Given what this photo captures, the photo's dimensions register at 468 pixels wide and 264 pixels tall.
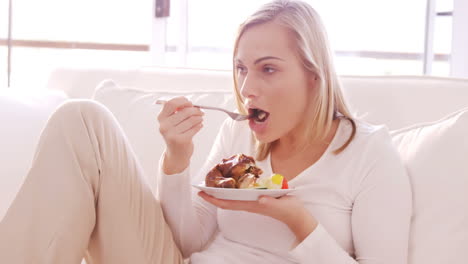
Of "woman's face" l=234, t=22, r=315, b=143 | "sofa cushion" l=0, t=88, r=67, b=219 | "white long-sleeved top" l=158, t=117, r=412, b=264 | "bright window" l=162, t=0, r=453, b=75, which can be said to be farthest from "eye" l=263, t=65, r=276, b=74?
"bright window" l=162, t=0, r=453, b=75

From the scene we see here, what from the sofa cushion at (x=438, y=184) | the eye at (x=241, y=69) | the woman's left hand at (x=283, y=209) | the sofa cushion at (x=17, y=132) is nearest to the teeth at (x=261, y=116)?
the eye at (x=241, y=69)

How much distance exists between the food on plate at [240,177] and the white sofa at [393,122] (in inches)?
12.4

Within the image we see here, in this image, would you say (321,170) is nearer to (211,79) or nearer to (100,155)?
(100,155)

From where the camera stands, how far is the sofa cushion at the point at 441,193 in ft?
4.17

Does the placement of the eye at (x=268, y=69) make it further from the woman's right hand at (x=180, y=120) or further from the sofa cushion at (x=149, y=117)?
the sofa cushion at (x=149, y=117)

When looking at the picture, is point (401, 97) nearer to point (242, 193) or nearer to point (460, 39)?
point (242, 193)

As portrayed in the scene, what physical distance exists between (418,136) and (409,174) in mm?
103

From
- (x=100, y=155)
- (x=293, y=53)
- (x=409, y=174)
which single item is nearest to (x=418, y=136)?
(x=409, y=174)

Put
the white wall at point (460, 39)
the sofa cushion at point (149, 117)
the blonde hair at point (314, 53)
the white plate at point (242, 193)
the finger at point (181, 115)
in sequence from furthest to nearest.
Result: the white wall at point (460, 39) < the sofa cushion at point (149, 117) < the blonde hair at point (314, 53) < the finger at point (181, 115) < the white plate at point (242, 193)

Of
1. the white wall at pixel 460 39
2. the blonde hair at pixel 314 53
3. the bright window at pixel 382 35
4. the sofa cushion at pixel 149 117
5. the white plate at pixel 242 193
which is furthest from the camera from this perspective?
the bright window at pixel 382 35

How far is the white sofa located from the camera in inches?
50.8

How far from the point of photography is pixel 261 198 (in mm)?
1229

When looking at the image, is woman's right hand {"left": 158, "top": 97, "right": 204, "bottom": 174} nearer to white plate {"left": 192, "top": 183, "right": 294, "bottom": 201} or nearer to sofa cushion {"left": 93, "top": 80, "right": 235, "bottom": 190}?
white plate {"left": 192, "top": 183, "right": 294, "bottom": 201}

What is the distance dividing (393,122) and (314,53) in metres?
0.32
